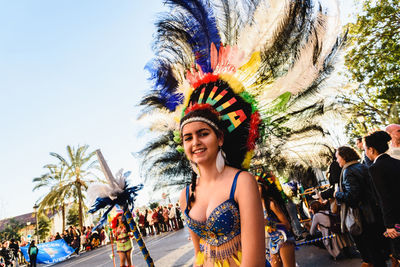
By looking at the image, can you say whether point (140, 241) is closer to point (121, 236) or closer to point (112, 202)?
point (112, 202)

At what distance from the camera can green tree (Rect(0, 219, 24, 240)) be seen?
48.8 metres

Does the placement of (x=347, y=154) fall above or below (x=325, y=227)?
above

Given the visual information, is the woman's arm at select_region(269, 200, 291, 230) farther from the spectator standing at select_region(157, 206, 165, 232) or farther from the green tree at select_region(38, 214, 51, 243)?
the green tree at select_region(38, 214, 51, 243)

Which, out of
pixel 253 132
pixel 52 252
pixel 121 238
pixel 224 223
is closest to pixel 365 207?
pixel 253 132

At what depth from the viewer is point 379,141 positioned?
9.76ft

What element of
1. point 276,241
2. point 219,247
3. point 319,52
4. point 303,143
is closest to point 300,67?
point 319,52

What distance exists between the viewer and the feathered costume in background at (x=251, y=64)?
219 cm

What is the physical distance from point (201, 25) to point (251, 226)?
1.80m

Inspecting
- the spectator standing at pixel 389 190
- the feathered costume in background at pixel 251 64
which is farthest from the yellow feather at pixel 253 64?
the spectator standing at pixel 389 190

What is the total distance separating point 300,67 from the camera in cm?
235

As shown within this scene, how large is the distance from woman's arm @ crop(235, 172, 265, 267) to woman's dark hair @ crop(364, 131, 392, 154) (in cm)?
214

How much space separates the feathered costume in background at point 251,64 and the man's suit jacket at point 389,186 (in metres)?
0.91

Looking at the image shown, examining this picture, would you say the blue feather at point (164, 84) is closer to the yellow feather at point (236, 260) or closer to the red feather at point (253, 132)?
the red feather at point (253, 132)

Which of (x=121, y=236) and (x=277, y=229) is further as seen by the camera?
A: (x=121, y=236)
